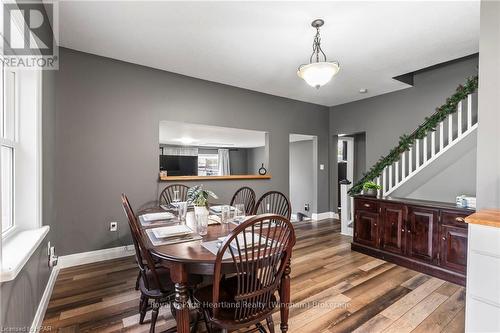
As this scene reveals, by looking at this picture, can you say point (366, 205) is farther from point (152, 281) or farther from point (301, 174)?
point (301, 174)

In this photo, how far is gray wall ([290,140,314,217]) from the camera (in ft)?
24.1

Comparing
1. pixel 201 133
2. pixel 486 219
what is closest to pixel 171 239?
pixel 486 219

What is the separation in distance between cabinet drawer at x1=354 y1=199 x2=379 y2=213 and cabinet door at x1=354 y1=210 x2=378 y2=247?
0.16 feet

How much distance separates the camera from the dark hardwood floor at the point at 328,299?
1870 millimetres

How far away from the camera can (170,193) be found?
11.7 feet

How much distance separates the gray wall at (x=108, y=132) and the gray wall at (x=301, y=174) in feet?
13.2

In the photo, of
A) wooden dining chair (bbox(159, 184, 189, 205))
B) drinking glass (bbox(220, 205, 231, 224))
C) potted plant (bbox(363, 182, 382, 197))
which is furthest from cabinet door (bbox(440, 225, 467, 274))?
wooden dining chair (bbox(159, 184, 189, 205))

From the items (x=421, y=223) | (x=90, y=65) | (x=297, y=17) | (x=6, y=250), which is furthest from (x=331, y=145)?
(x=6, y=250)

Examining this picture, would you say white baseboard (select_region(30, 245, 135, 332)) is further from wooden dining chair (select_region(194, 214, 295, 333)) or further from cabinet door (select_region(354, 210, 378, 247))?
cabinet door (select_region(354, 210, 378, 247))

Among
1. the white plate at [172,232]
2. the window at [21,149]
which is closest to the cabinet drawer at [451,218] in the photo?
the white plate at [172,232]

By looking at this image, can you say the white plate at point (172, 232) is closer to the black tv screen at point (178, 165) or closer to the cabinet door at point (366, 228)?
the cabinet door at point (366, 228)

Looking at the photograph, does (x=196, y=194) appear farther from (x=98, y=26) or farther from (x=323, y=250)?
(x=323, y=250)

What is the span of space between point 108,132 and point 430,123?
430 cm

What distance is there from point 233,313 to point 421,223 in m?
2.65
